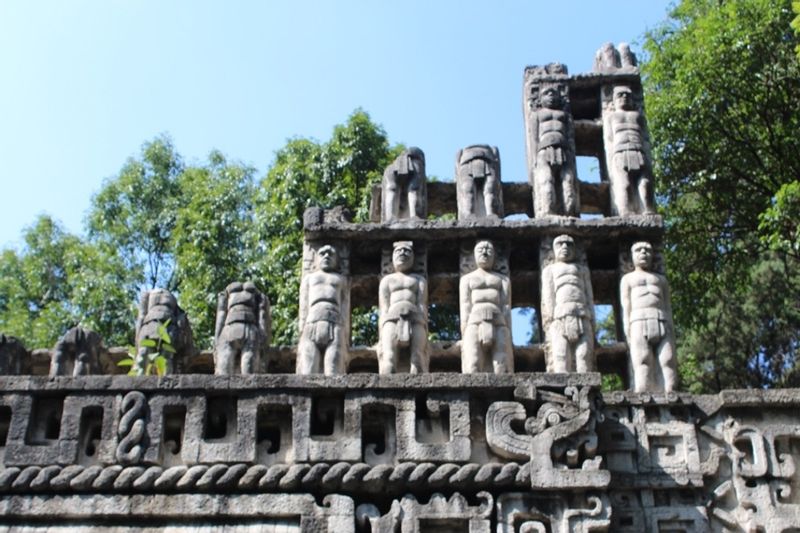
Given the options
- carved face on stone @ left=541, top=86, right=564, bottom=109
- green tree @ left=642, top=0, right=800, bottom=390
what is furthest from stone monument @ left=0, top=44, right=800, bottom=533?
green tree @ left=642, top=0, right=800, bottom=390

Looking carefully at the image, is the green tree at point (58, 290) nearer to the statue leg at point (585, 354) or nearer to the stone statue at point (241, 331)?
the stone statue at point (241, 331)

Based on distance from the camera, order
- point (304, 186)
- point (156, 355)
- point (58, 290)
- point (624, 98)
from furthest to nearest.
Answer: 1. point (58, 290)
2. point (304, 186)
3. point (624, 98)
4. point (156, 355)

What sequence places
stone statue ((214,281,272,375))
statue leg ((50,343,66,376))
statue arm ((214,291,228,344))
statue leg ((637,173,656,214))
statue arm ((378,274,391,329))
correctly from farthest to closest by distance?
1. statue leg ((637,173,656,214))
2. statue arm ((214,291,228,344))
3. statue arm ((378,274,391,329))
4. stone statue ((214,281,272,375))
5. statue leg ((50,343,66,376))

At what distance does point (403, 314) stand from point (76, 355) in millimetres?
2865

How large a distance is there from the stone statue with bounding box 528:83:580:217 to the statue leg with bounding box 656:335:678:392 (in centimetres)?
164

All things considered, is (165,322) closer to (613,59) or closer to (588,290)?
(588,290)

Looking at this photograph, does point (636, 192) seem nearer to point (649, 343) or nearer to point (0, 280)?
point (649, 343)

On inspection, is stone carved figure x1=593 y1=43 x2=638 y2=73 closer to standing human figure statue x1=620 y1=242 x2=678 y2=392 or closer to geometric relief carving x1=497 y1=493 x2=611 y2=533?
standing human figure statue x1=620 y1=242 x2=678 y2=392

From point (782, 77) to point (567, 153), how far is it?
644cm

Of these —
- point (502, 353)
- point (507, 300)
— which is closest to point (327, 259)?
point (507, 300)

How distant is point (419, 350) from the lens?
9.91 m

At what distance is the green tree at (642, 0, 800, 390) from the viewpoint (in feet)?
53.2

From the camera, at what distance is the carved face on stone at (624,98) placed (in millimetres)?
11469

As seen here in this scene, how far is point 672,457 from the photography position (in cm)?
888
